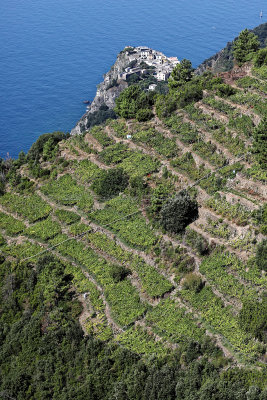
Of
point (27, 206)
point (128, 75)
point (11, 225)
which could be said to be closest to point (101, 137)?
point (27, 206)

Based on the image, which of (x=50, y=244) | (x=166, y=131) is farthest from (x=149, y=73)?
(x=50, y=244)

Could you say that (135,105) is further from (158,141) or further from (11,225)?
(11,225)

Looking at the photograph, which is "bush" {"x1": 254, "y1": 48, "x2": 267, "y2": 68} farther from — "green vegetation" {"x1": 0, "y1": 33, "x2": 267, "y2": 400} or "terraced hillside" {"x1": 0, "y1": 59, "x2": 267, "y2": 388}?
"terraced hillside" {"x1": 0, "y1": 59, "x2": 267, "y2": 388}

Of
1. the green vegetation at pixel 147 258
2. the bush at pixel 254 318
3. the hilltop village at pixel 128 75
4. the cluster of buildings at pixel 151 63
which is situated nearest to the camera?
the bush at pixel 254 318

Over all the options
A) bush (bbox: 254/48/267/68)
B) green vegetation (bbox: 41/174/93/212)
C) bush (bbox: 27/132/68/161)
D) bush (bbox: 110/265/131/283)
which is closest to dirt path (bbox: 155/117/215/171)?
green vegetation (bbox: 41/174/93/212)

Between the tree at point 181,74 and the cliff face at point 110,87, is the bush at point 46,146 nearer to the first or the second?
the tree at point 181,74

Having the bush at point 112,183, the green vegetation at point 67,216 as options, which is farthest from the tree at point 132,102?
the green vegetation at point 67,216
